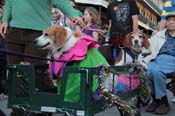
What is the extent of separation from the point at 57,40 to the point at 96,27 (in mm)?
4260

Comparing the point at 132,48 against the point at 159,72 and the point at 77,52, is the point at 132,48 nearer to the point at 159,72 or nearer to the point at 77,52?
the point at 159,72

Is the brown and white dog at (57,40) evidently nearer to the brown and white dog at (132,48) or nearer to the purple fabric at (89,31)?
the brown and white dog at (132,48)

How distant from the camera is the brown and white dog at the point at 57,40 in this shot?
3.95 m

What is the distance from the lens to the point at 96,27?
8.24 meters

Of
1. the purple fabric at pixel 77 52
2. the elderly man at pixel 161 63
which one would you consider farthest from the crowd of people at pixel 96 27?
the purple fabric at pixel 77 52

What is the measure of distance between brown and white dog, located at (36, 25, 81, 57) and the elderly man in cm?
219

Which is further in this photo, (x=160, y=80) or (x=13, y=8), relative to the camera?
(x=160, y=80)

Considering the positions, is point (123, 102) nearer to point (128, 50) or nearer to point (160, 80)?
point (160, 80)

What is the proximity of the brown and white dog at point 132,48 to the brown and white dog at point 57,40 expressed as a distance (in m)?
2.33

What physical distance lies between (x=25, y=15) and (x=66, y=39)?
68 cm

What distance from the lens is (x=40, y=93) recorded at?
12.6 feet

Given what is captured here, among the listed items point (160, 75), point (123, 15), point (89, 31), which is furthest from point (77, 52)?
point (89, 31)

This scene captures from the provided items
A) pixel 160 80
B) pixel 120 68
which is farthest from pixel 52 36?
pixel 160 80

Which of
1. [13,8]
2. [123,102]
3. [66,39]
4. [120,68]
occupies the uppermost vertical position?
[13,8]
